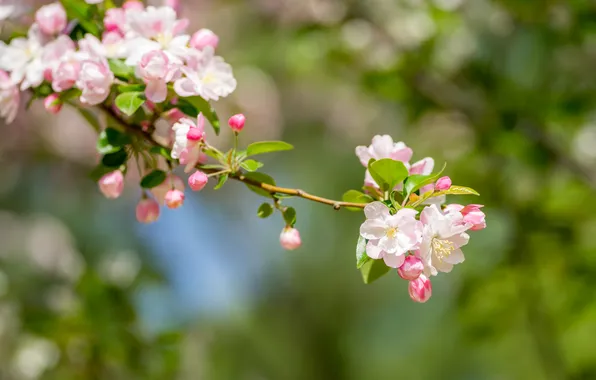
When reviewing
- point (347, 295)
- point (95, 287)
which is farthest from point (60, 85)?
point (347, 295)

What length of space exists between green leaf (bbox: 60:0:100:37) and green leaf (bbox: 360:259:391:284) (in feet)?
1.45

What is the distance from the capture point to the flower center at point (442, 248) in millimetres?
542

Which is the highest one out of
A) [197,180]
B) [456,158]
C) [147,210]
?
[197,180]

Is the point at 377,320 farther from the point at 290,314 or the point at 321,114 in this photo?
the point at 321,114

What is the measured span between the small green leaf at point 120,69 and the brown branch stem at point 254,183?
53 mm

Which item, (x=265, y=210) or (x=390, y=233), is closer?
(x=390, y=233)

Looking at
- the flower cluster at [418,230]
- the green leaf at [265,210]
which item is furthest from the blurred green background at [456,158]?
the flower cluster at [418,230]

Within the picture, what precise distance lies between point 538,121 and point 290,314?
366 cm

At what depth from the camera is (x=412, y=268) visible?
53 cm

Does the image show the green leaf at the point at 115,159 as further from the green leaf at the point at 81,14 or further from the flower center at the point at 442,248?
the flower center at the point at 442,248

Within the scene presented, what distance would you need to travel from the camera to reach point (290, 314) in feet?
16.0

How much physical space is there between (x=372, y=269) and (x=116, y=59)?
0.36m

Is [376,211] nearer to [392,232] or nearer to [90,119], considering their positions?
[392,232]

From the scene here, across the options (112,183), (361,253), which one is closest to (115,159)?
(112,183)
